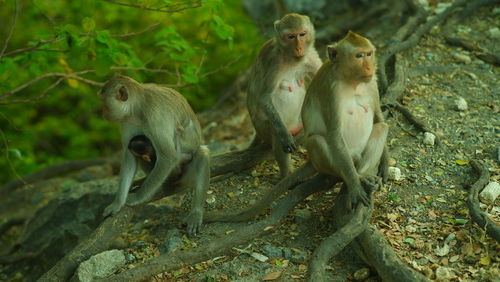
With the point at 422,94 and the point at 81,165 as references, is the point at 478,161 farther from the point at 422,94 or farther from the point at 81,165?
the point at 81,165

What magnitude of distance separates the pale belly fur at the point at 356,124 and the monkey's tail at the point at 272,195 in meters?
0.45

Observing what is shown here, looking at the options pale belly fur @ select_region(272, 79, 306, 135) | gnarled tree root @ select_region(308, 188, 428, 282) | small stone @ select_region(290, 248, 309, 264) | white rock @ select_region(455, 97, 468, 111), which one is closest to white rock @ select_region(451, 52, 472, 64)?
white rock @ select_region(455, 97, 468, 111)

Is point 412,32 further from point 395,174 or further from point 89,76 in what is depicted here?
point 89,76

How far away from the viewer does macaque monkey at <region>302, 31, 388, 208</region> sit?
4555mm

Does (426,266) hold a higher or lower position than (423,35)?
lower

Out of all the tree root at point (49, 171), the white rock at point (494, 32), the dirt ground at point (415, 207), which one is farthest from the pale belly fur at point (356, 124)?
the tree root at point (49, 171)

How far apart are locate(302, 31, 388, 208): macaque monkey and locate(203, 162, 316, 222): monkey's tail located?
0.71 ft

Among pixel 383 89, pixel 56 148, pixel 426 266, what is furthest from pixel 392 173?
pixel 56 148

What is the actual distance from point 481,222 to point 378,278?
2.86 ft

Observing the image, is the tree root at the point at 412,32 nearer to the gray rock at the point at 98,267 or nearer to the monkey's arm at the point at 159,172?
the monkey's arm at the point at 159,172

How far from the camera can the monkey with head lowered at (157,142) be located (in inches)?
206

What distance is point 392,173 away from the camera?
17.7 feet

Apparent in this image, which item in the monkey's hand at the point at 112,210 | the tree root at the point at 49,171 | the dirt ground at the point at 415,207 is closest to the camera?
the dirt ground at the point at 415,207

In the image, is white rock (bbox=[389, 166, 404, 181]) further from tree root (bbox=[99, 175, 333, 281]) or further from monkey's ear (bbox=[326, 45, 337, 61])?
monkey's ear (bbox=[326, 45, 337, 61])
